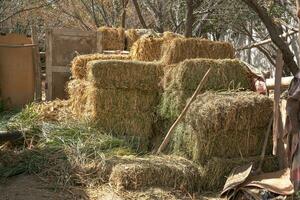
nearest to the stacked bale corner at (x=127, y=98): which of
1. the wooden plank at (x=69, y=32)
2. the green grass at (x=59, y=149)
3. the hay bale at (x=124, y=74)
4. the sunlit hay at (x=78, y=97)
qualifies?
the hay bale at (x=124, y=74)

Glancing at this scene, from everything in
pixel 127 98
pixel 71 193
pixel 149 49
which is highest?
pixel 149 49

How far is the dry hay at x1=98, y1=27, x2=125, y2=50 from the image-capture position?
12.7 metres

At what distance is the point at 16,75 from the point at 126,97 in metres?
3.41

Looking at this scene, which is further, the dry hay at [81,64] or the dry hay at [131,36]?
the dry hay at [131,36]

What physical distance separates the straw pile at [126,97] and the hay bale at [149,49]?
999mm

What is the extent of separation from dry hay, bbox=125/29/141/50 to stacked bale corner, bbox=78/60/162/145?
14.3ft

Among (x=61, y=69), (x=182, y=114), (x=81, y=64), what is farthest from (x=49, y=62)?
(x=182, y=114)

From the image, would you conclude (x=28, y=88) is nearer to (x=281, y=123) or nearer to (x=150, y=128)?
(x=150, y=128)

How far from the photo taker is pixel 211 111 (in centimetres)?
696

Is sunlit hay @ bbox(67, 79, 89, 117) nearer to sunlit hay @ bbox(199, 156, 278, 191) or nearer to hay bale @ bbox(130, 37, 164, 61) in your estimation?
hay bale @ bbox(130, 37, 164, 61)

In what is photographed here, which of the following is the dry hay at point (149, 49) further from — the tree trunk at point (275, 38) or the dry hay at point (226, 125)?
the tree trunk at point (275, 38)

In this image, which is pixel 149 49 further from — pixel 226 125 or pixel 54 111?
pixel 226 125

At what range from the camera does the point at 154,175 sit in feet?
22.6

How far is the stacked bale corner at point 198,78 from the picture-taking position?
25.9ft
